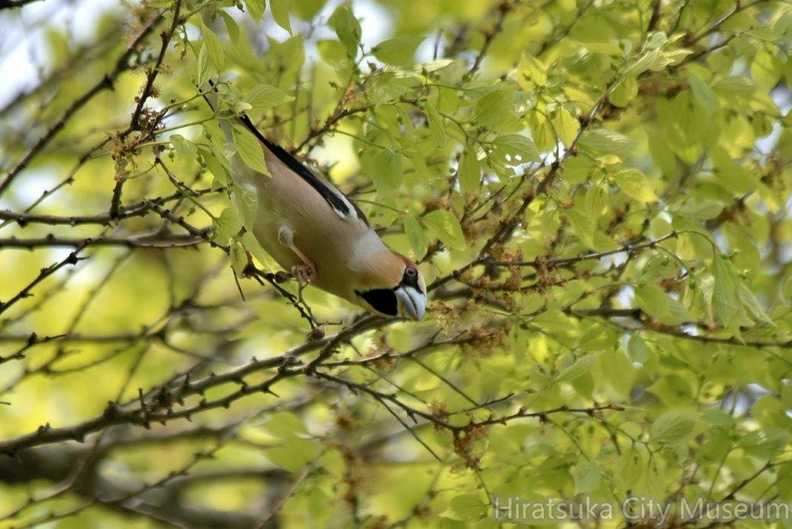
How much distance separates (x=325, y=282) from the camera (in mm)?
4211

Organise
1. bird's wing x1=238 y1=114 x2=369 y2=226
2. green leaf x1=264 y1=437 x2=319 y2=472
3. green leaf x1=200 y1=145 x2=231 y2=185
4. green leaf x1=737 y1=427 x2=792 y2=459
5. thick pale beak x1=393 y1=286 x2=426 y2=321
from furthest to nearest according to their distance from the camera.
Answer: bird's wing x1=238 y1=114 x2=369 y2=226, green leaf x1=264 y1=437 x2=319 y2=472, thick pale beak x1=393 y1=286 x2=426 y2=321, green leaf x1=737 y1=427 x2=792 y2=459, green leaf x1=200 y1=145 x2=231 y2=185

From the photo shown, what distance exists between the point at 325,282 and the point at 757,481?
212 centimetres

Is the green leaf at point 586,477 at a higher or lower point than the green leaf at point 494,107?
lower

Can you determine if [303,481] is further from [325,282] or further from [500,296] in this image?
[500,296]

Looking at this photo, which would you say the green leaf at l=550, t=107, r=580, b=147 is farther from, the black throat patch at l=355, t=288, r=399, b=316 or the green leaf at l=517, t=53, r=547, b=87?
the black throat patch at l=355, t=288, r=399, b=316

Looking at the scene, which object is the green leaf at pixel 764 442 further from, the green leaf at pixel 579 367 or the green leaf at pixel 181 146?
the green leaf at pixel 181 146

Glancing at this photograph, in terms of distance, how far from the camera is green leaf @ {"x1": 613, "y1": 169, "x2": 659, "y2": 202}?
351 centimetres

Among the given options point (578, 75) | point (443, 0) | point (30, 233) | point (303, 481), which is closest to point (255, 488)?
point (30, 233)

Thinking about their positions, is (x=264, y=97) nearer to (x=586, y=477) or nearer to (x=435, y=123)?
(x=435, y=123)

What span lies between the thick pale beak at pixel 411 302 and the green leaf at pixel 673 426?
0.99 meters

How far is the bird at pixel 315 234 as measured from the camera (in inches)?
159

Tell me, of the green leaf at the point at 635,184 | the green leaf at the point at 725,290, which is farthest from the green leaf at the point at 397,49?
the green leaf at the point at 725,290

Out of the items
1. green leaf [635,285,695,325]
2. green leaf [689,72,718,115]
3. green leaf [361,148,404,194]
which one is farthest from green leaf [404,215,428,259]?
green leaf [689,72,718,115]

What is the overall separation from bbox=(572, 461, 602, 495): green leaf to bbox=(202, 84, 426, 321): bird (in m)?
1.14
